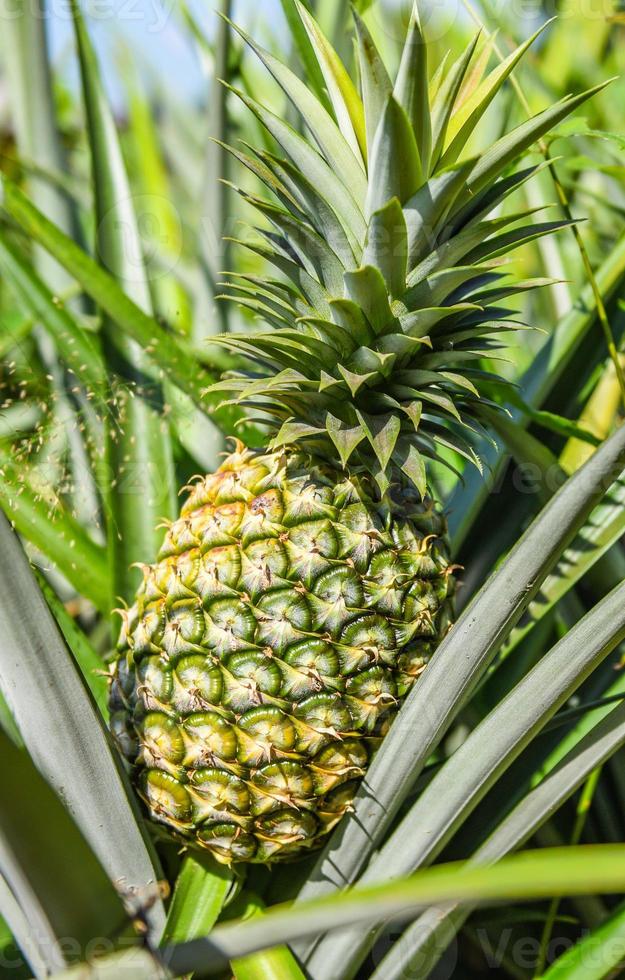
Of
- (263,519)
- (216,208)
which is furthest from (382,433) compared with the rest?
(216,208)

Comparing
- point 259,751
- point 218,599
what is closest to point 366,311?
point 218,599

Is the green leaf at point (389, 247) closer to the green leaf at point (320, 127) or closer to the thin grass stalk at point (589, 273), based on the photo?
the green leaf at point (320, 127)

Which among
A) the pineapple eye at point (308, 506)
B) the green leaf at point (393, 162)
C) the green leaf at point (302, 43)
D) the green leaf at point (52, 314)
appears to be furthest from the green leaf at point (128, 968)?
the green leaf at point (302, 43)

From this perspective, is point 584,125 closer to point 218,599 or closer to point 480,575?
point 480,575

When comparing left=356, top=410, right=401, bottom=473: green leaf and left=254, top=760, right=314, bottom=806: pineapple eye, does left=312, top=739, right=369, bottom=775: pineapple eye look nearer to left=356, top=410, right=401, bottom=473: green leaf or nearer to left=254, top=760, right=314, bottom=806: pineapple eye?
left=254, top=760, right=314, bottom=806: pineapple eye

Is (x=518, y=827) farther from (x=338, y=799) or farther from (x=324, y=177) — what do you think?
(x=324, y=177)
